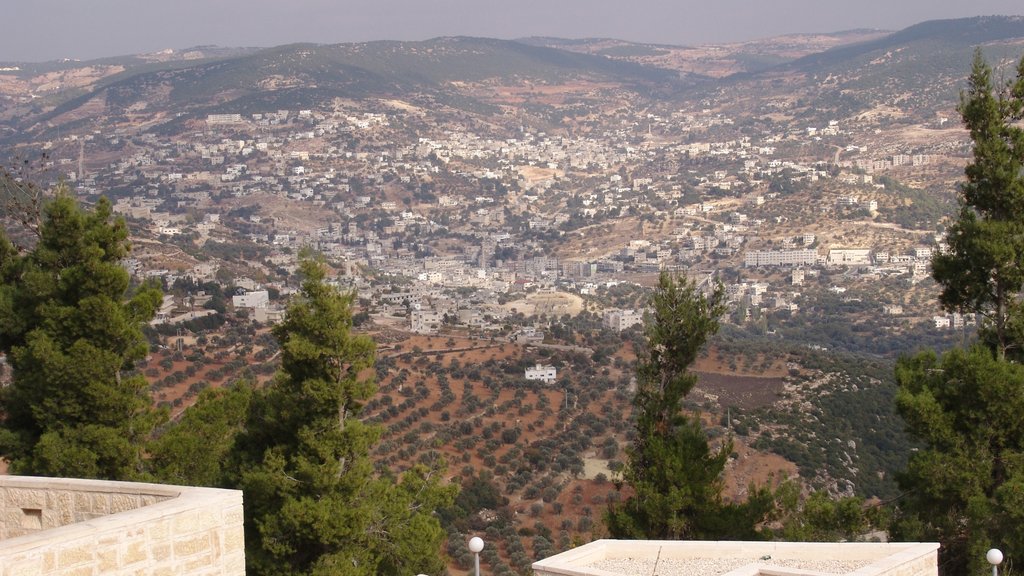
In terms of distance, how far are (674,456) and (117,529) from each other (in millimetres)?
6887

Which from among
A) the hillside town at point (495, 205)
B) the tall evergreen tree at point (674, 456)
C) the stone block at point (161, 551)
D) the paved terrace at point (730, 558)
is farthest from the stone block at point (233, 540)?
the hillside town at point (495, 205)

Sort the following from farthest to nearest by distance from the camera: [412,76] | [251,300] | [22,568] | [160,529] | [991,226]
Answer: [412,76]
[251,300]
[991,226]
[160,529]
[22,568]

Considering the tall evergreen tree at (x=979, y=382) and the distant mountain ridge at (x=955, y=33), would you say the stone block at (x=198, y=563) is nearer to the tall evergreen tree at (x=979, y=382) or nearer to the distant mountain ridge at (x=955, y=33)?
the tall evergreen tree at (x=979, y=382)

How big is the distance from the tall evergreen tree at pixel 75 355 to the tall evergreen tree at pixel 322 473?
134 cm

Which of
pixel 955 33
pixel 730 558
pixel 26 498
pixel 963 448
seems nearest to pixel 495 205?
pixel 955 33

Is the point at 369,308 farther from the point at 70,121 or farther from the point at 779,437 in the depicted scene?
the point at 70,121

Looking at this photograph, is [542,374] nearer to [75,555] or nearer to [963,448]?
[963,448]

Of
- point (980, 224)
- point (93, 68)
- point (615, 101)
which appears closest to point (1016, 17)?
point (615, 101)

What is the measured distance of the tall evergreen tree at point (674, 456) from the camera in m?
10.2

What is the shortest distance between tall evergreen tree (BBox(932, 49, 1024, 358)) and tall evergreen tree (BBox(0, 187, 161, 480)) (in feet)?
26.0

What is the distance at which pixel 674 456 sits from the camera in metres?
10.3

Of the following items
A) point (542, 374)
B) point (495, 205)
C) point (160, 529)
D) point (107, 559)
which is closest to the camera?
point (107, 559)

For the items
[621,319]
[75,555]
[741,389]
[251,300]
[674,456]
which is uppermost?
[75,555]

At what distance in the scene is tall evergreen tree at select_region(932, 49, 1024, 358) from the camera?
9844 millimetres
